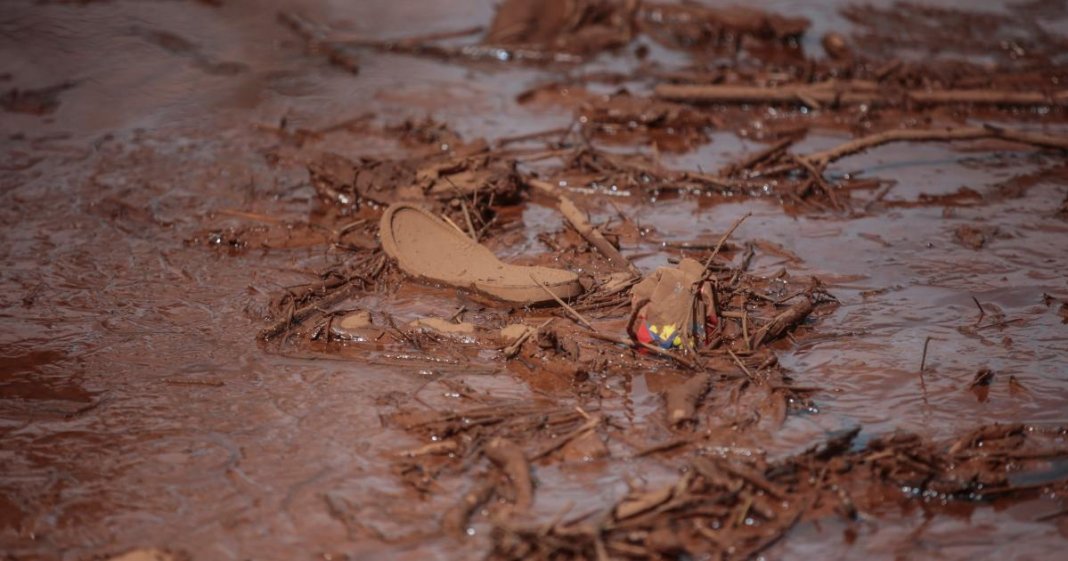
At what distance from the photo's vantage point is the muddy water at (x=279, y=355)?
3.43 metres

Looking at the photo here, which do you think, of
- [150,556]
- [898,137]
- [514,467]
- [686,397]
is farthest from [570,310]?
[898,137]

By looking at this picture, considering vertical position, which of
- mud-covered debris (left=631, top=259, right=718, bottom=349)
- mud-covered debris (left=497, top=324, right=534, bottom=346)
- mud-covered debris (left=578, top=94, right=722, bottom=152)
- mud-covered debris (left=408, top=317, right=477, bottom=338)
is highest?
mud-covered debris (left=631, top=259, right=718, bottom=349)

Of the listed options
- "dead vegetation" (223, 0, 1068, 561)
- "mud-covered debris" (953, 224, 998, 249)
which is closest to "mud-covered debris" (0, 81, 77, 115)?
"dead vegetation" (223, 0, 1068, 561)

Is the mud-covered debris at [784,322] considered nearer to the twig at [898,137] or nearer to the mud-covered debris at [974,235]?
the mud-covered debris at [974,235]

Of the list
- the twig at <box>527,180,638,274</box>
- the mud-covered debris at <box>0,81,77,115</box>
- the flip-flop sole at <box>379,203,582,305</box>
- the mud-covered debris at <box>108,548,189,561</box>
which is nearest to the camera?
the mud-covered debris at <box>108,548,189,561</box>

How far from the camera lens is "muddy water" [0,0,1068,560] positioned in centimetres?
343

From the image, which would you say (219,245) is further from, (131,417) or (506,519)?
(506,519)

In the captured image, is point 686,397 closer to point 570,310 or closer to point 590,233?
point 570,310

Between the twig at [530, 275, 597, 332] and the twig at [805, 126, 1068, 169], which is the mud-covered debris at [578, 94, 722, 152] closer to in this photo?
the twig at [805, 126, 1068, 169]

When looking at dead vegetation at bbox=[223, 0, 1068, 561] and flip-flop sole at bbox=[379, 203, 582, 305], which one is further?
flip-flop sole at bbox=[379, 203, 582, 305]

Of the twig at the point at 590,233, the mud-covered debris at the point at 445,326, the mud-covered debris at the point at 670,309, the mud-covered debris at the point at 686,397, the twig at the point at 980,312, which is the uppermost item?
the mud-covered debris at the point at 670,309

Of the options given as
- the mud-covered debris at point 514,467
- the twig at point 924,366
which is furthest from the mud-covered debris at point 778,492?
the twig at point 924,366

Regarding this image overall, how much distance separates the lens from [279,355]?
4.41 metres

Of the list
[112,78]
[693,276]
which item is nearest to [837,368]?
[693,276]
